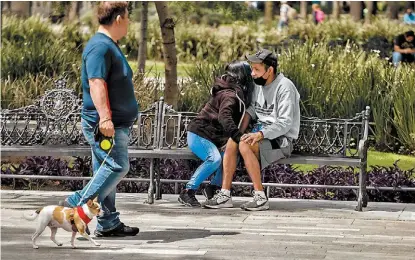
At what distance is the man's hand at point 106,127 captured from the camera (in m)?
8.66

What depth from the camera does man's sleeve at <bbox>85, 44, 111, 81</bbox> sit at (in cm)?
879

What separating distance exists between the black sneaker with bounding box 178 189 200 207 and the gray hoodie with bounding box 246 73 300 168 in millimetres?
666

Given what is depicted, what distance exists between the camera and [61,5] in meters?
20.1

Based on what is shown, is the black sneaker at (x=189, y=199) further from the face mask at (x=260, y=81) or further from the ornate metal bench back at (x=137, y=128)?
the face mask at (x=260, y=81)

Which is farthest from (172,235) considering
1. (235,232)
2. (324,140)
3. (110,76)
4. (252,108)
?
(324,140)

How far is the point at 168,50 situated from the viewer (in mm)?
13398

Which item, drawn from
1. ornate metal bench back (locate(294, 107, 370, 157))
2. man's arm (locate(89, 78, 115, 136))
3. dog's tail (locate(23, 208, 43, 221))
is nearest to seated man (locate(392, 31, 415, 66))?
ornate metal bench back (locate(294, 107, 370, 157))

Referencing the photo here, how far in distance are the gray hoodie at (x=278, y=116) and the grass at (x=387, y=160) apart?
2366 mm

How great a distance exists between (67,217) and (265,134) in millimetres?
2567

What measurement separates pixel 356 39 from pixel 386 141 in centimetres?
1513

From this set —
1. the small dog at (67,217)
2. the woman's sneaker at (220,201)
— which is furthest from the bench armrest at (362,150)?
the small dog at (67,217)

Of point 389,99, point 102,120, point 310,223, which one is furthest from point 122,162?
point 389,99

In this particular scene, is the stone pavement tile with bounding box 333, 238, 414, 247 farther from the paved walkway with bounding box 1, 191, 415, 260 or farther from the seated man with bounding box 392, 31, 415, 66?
the seated man with bounding box 392, 31, 415, 66

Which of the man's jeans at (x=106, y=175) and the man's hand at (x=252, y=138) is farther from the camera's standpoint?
the man's hand at (x=252, y=138)
